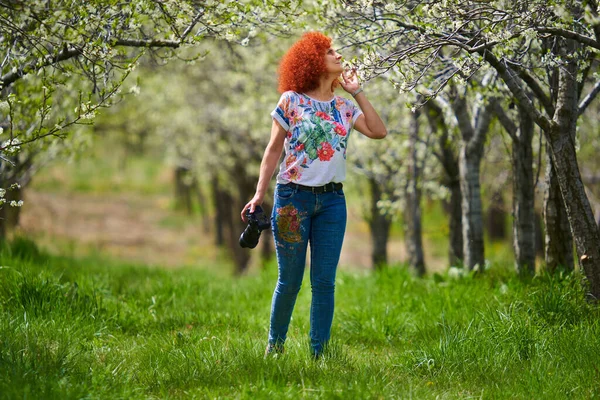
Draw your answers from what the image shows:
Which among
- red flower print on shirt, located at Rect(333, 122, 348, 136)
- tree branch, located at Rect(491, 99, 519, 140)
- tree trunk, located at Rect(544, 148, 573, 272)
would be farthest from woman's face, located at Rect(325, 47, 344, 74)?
tree branch, located at Rect(491, 99, 519, 140)

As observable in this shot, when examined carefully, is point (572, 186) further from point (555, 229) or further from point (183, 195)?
point (183, 195)

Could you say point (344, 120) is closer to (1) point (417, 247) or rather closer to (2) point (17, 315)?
(2) point (17, 315)

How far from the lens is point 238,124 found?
16.6m

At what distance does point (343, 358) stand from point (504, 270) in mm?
3160

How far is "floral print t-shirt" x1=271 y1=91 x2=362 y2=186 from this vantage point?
14.3 ft

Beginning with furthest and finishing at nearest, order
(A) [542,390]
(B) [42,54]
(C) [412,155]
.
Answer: (C) [412,155] < (B) [42,54] < (A) [542,390]

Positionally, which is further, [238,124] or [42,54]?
[238,124]

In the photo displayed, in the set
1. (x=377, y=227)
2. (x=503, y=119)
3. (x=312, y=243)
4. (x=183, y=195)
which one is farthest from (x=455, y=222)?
(x=183, y=195)

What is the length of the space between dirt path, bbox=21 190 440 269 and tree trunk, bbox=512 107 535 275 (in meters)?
16.1

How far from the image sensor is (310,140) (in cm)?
435

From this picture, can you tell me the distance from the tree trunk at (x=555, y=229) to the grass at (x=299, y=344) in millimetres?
259

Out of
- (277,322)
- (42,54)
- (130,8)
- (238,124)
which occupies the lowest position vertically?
(277,322)

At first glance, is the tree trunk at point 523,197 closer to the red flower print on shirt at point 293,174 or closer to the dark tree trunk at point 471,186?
the dark tree trunk at point 471,186

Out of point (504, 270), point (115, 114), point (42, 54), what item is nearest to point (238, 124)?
point (115, 114)
